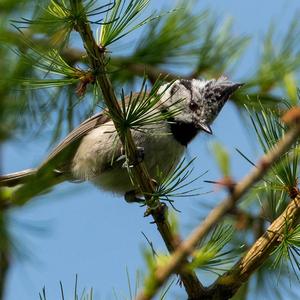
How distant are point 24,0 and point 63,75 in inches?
38.7

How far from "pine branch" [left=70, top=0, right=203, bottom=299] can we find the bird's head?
0.80 metres

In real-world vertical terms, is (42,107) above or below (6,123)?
above

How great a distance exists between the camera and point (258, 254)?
7.61 ft

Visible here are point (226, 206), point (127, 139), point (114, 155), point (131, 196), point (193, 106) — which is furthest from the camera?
point (131, 196)

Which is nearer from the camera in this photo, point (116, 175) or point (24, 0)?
point (24, 0)

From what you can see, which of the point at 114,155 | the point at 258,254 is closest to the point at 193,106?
the point at 114,155

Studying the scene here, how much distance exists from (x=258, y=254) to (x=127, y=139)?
579mm

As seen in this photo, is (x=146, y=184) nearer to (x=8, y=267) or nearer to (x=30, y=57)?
(x=30, y=57)

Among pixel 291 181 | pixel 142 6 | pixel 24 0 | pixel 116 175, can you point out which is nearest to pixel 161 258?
pixel 24 0

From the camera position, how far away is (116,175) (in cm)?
369

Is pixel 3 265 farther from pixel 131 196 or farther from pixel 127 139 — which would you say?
pixel 131 196

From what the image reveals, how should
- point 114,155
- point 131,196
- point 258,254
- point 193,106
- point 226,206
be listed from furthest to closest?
point 131,196
point 193,106
point 114,155
point 258,254
point 226,206

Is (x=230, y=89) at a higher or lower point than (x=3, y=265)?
higher

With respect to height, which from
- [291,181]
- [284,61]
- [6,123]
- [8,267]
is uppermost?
[284,61]
